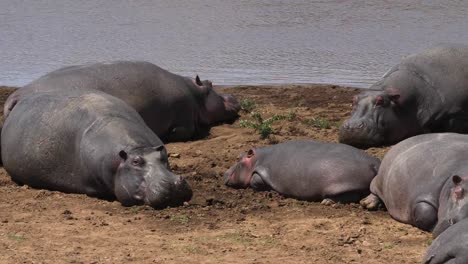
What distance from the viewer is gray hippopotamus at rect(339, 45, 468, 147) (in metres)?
11.4

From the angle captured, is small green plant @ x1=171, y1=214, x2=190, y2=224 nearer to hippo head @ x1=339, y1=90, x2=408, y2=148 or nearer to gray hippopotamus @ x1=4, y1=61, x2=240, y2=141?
gray hippopotamus @ x1=4, y1=61, x2=240, y2=141

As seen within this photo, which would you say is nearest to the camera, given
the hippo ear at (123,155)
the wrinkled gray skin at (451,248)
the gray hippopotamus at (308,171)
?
the wrinkled gray skin at (451,248)

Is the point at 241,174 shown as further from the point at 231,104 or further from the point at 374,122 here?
the point at 231,104

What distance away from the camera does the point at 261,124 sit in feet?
39.2

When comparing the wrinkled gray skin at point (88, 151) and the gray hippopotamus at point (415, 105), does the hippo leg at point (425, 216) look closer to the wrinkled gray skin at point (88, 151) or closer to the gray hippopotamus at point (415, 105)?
the wrinkled gray skin at point (88, 151)

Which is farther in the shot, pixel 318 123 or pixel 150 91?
pixel 318 123

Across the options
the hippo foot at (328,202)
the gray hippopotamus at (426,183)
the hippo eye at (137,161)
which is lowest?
the hippo foot at (328,202)

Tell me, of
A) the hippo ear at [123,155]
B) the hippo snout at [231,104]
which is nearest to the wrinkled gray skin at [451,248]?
the hippo ear at [123,155]

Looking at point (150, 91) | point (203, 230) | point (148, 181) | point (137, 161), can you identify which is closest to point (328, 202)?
point (203, 230)

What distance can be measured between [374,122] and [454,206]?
391cm

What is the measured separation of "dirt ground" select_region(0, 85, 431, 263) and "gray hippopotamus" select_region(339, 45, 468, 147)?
1638 mm

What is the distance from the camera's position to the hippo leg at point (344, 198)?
29.2 feet

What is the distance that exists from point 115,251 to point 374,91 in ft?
15.9

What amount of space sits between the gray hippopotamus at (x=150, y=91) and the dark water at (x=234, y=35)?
260 cm
